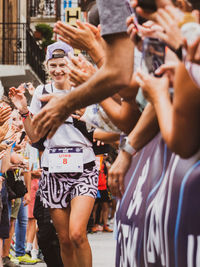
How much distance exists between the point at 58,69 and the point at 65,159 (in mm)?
1009

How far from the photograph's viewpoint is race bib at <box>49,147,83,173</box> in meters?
6.70

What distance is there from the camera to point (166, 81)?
2.73m

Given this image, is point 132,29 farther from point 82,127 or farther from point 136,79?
point 82,127

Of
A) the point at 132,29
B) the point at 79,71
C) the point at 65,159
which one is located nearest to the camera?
the point at 132,29

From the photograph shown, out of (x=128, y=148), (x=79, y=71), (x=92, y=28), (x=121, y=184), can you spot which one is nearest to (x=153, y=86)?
(x=128, y=148)

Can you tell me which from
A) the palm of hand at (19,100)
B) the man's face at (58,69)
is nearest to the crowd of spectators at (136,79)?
the palm of hand at (19,100)

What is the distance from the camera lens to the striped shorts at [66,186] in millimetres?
6664

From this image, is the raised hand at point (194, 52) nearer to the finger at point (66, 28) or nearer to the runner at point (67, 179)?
the finger at point (66, 28)

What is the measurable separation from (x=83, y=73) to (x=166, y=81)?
118 centimetres

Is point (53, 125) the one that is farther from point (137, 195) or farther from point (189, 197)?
point (189, 197)

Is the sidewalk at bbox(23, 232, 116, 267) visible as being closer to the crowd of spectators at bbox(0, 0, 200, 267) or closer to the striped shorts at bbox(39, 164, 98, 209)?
the striped shorts at bbox(39, 164, 98, 209)

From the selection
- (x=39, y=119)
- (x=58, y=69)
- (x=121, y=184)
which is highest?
(x=58, y=69)

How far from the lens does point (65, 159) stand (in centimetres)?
671

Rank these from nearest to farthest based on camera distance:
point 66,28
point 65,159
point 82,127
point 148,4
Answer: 1. point 148,4
2. point 66,28
3. point 65,159
4. point 82,127
